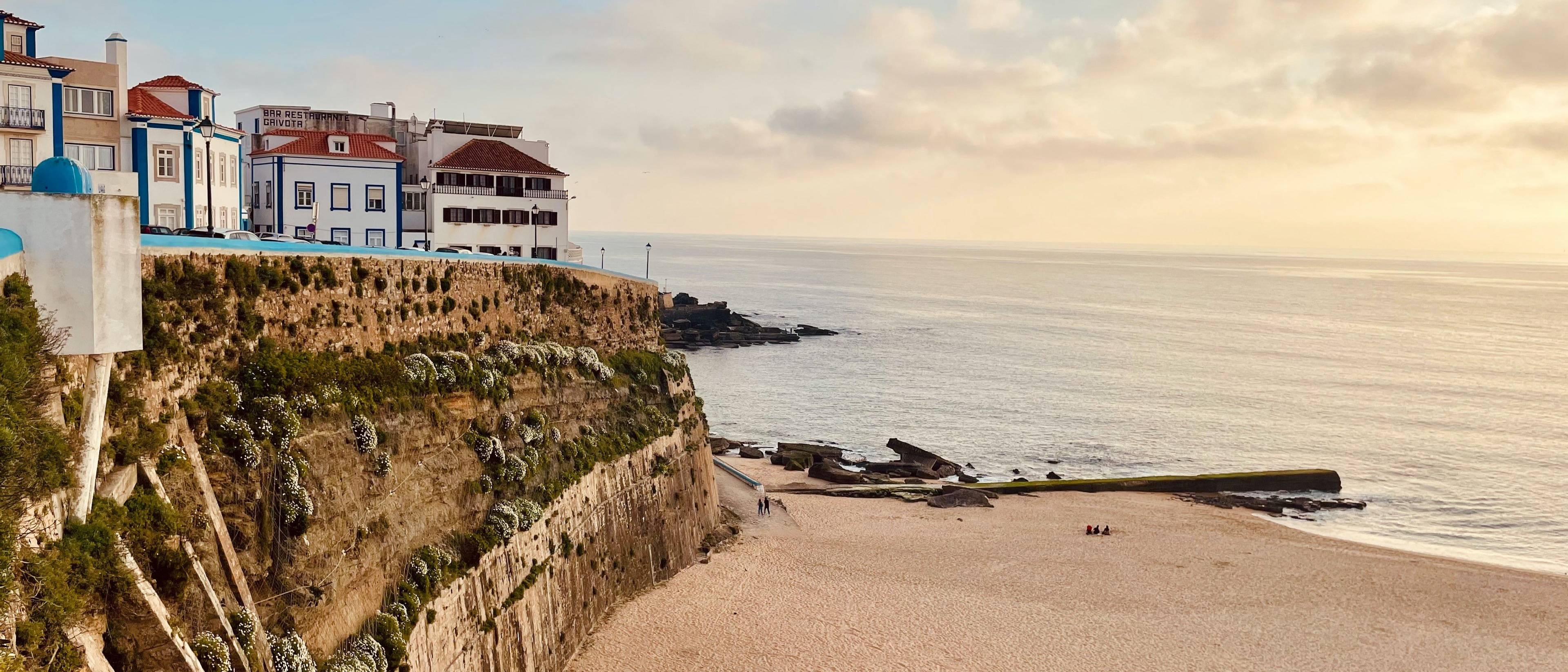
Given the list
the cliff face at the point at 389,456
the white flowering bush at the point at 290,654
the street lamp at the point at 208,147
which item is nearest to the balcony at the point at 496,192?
the cliff face at the point at 389,456

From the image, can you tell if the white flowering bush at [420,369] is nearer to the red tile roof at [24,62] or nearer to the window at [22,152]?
the window at [22,152]

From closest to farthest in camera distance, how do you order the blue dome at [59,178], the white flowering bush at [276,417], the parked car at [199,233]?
1. the blue dome at [59,178]
2. the white flowering bush at [276,417]
3. the parked car at [199,233]

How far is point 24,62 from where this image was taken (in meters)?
29.1

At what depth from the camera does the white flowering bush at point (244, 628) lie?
15.6m

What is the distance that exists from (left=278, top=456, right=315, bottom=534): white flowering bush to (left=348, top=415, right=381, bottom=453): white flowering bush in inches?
87.9

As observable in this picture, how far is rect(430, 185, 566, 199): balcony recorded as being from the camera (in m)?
47.7

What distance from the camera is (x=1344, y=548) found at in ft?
151

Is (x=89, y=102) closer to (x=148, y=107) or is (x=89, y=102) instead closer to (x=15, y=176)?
(x=148, y=107)

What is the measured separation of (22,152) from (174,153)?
460 cm

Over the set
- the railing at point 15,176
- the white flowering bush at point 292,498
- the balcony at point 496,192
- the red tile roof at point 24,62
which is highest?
the red tile roof at point 24,62

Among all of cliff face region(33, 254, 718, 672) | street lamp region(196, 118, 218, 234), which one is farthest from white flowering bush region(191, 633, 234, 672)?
street lamp region(196, 118, 218, 234)

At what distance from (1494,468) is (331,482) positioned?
64716 millimetres

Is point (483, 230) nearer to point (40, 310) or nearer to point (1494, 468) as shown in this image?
point (40, 310)

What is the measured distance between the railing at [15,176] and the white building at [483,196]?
694 inches
